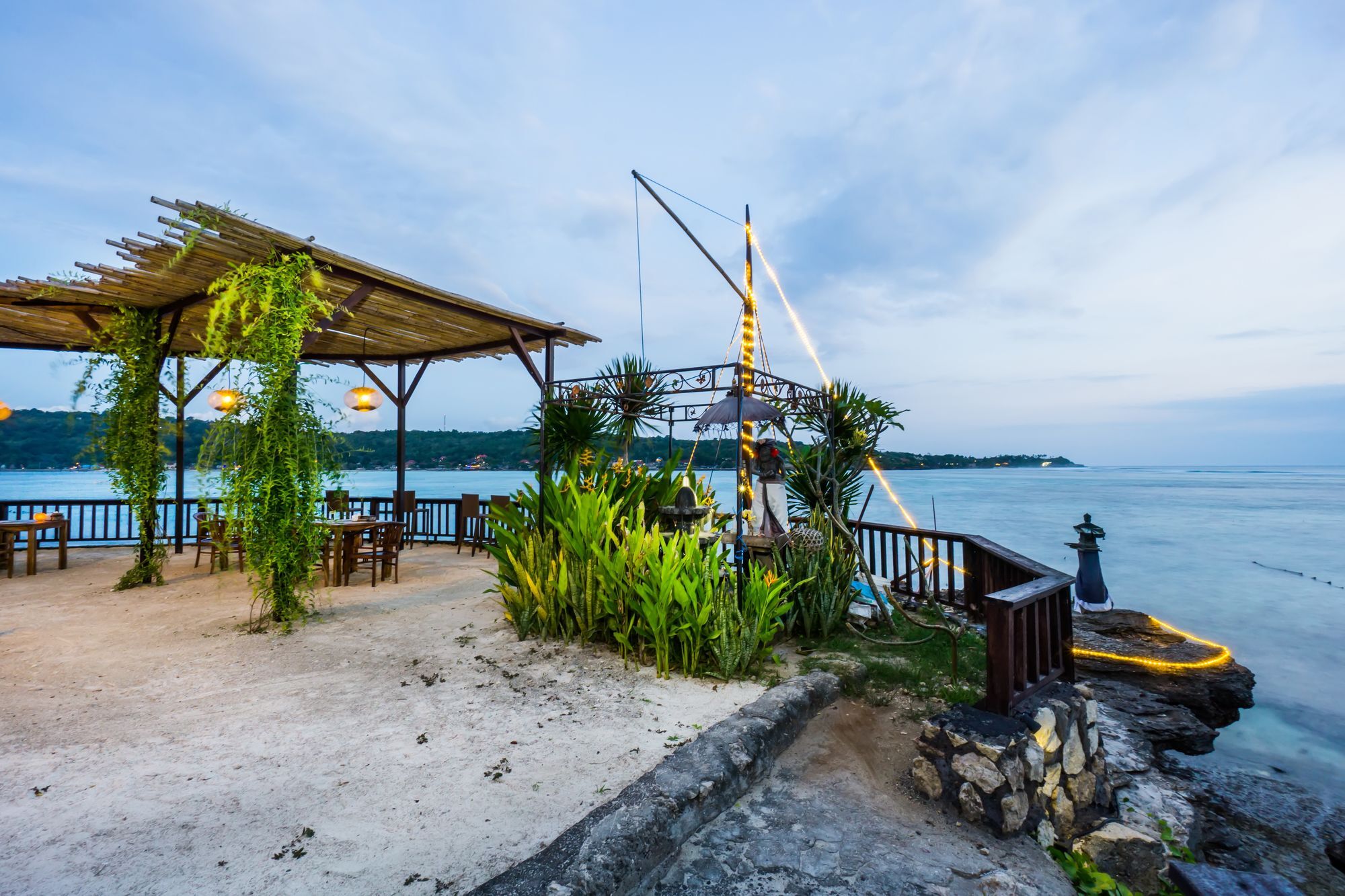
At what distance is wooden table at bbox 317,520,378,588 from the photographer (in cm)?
574

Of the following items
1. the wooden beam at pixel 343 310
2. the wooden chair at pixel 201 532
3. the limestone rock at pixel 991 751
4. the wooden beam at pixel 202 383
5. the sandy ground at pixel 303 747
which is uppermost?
the wooden beam at pixel 343 310

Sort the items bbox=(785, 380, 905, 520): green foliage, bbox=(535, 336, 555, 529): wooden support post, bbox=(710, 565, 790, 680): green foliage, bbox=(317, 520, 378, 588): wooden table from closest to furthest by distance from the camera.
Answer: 1. bbox=(710, 565, 790, 680): green foliage
2. bbox=(535, 336, 555, 529): wooden support post
3. bbox=(785, 380, 905, 520): green foliage
4. bbox=(317, 520, 378, 588): wooden table

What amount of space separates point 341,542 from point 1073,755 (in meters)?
6.44

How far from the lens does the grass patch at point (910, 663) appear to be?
319 cm

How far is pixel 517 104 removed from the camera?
8156 millimetres

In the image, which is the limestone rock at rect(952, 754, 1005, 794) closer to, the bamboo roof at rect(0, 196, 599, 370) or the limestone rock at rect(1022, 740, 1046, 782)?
the limestone rock at rect(1022, 740, 1046, 782)

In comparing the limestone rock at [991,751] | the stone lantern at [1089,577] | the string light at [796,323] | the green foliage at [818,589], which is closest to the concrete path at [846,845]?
the limestone rock at [991,751]

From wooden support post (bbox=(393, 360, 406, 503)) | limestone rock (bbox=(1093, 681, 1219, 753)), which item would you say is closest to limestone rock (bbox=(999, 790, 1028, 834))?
limestone rock (bbox=(1093, 681, 1219, 753))

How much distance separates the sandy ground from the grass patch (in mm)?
837

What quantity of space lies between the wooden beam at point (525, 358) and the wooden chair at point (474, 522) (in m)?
2.79

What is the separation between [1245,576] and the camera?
1352 cm

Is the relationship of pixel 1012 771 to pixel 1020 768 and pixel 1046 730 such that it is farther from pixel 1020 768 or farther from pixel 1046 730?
pixel 1046 730

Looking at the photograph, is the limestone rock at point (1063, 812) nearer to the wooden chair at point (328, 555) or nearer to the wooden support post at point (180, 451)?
the wooden chair at point (328, 555)

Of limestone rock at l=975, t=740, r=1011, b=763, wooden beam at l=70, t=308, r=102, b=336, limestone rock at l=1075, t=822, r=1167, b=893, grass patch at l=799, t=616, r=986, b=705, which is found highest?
wooden beam at l=70, t=308, r=102, b=336
